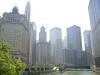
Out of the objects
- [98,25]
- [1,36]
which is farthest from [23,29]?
[98,25]

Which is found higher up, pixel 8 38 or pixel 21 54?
pixel 8 38

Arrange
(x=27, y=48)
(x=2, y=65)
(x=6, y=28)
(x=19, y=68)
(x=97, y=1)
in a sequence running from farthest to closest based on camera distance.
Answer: (x=27, y=48)
(x=6, y=28)
(x=97, y=1)
(x=19, y=68)
(x=2, y=65)

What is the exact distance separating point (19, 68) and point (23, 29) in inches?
5290

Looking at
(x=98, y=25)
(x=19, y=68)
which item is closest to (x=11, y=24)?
(x=98, y=25)

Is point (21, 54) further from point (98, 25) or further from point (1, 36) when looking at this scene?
point (98, 25)

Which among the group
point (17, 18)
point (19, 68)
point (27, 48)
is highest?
point (17, 18)

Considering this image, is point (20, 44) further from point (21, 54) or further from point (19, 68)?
point (19, 68)

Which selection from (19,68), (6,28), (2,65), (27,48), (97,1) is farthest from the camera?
(27,48)

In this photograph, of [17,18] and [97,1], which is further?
[17,18]

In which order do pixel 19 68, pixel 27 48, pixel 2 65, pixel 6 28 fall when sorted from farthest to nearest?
pixel 27 48 → pixel 6 28 → pixel 19 68 → pixel 2 65

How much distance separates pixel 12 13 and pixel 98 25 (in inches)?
2786

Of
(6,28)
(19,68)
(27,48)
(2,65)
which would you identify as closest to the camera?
(2,65)

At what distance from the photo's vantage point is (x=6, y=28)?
15900 cm

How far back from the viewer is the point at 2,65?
23.5 m
